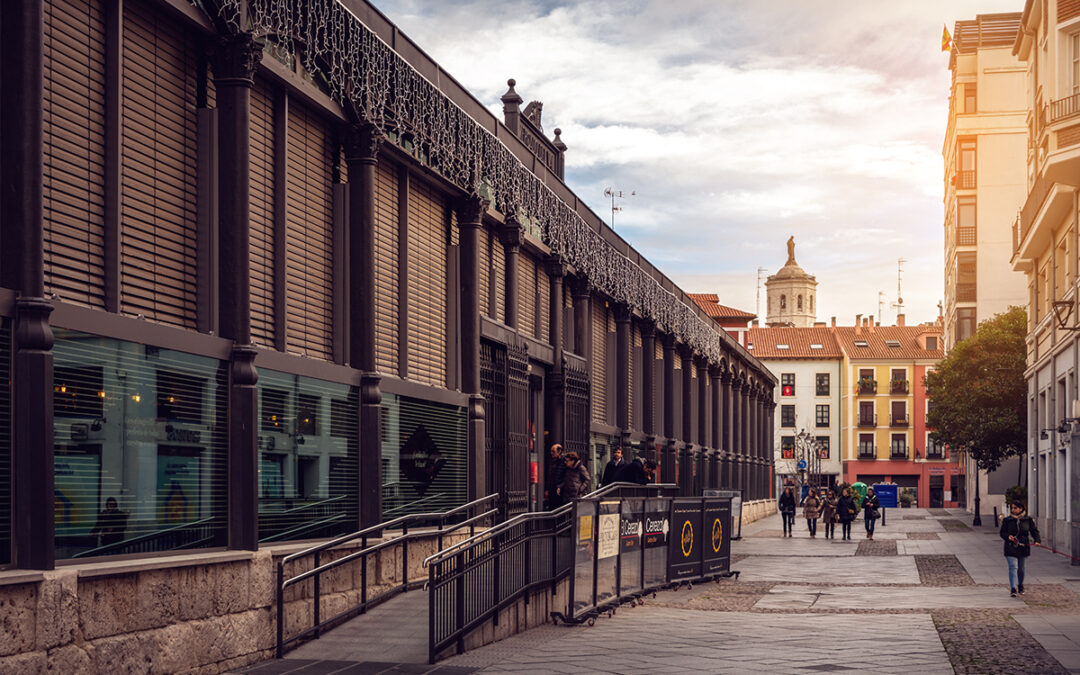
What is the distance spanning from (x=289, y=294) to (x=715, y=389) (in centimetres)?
3423

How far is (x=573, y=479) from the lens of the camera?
18.3 metres

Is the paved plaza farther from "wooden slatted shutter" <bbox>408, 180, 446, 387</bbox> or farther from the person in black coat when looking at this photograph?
"wooden slatted shutter" <bbox>408, 180, 446, 387</bbox>

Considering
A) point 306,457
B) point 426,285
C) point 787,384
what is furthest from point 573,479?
point 787,384

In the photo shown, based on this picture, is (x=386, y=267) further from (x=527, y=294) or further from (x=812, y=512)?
(x=812, y=512)

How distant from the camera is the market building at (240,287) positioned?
9.48 m

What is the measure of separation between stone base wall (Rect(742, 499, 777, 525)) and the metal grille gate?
32711 mm

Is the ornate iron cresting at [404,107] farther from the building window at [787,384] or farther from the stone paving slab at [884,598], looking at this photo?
the building window at [787,384]

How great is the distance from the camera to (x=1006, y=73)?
70.3 meters

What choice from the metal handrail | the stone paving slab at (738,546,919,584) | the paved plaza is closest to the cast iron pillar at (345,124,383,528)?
the metal handrail

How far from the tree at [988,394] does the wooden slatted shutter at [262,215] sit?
45637 millimetres

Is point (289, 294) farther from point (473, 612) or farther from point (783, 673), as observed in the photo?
point (783, 673)

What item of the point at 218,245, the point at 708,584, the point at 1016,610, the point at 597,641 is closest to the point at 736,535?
the point at 708,584

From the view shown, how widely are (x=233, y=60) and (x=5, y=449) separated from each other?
4.62 meters

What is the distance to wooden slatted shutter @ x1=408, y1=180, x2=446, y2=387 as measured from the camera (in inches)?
683
